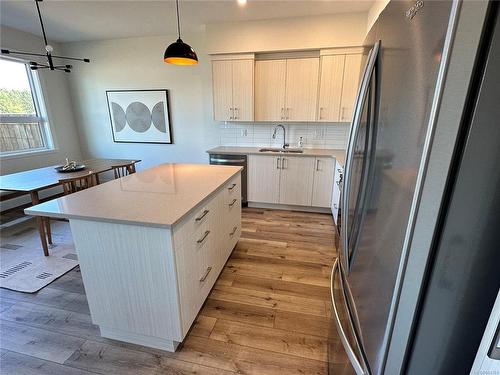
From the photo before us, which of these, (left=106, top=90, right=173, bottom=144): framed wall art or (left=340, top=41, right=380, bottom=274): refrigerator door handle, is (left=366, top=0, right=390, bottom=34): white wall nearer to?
(left=340, top=41, right=380, bottom=274): refrigerator door handle

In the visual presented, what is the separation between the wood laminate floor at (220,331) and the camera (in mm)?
1434

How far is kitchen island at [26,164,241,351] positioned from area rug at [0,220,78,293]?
1150 millimetres

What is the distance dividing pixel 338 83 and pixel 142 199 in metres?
3.06

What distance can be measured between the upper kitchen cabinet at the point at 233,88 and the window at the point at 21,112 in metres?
3.34

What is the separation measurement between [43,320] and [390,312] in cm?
233

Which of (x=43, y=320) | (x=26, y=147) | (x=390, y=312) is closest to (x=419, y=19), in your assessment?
(x=390, y=312)

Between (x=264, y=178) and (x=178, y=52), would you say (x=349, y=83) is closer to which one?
(x=264, y=178)

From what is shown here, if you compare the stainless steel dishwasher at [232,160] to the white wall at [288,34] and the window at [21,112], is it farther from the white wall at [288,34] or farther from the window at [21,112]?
the window at [21,112]

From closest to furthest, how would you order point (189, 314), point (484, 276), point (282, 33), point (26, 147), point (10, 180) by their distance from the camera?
point (484, 276) < point (189, 314) < point (10, 180) < point (282, 33) < point (26, 147)

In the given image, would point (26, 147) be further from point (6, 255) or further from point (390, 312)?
point (390, 312)

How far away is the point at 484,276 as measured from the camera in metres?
0.51

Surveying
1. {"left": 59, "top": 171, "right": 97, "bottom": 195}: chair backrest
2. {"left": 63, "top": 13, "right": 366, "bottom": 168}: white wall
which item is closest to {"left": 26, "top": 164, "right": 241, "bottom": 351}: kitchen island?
{"left": 59, "top": 171, "right": 97, "bottom": 195}: chair backrest

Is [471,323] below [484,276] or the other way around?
below

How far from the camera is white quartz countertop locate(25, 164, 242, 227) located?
129cm
